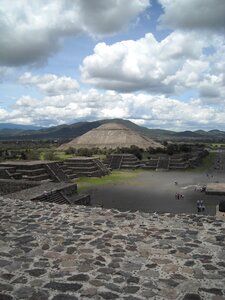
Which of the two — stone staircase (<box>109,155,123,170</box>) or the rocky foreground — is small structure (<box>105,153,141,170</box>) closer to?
stone staircase (<box>109,155,123,170</box>)

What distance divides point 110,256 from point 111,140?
136 meters

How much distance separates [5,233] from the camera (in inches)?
259

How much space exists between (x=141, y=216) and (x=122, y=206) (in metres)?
19.7

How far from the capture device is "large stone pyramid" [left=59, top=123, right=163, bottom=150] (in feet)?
437

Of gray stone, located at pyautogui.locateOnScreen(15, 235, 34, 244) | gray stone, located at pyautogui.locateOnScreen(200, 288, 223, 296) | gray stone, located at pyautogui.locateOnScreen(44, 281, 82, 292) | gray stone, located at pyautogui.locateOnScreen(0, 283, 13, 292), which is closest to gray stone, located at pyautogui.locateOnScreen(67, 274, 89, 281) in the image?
gray stone, located at pyautogui.locateOnScreen(44, 281, 82, 292)

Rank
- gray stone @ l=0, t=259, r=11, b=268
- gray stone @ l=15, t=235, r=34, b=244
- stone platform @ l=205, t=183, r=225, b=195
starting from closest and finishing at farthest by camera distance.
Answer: gray stone @ l=0, t=259, r=11, b=268, gray stone @ l=15, t=235, r=34, b=244, stone platform @ l=205, t=183, r=225, b=195

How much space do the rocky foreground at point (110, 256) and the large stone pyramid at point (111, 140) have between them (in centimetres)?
12252

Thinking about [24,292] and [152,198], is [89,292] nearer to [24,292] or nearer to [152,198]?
[24,292]

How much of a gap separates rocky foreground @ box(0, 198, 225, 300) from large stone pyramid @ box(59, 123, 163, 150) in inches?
4823

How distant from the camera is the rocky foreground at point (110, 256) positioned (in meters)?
4.31

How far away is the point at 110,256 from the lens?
5402 mm

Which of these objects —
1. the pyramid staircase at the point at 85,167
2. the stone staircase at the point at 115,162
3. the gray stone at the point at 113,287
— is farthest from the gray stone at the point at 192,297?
the stone staircase at the point at 115,162

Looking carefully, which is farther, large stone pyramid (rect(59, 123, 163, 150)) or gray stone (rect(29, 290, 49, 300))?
large stone pyramid (rect(59, 123, 163, 150))

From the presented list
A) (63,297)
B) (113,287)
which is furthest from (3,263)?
(113,287)
